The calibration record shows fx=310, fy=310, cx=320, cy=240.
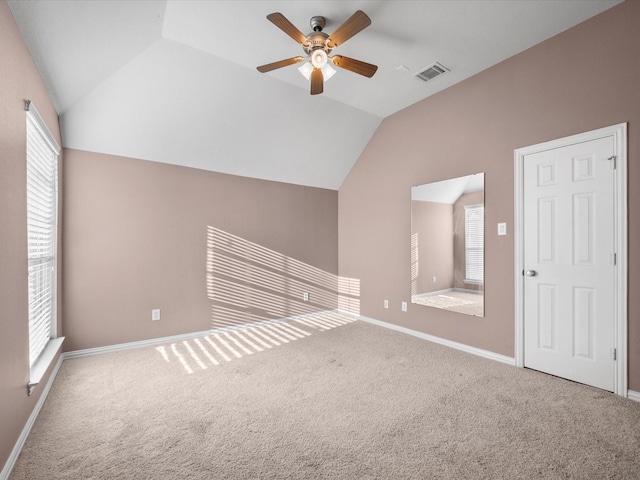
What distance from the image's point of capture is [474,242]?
11.0ft

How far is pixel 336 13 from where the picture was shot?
2.38 m

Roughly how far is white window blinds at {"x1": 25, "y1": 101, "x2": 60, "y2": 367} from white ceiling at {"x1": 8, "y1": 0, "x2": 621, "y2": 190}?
1.47ft

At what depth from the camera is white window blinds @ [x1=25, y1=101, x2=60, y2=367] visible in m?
2.21

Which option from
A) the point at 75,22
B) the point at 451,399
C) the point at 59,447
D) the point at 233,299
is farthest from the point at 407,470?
the point at 75,22

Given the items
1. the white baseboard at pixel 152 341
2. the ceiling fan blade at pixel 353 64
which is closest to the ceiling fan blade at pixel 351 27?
the ceiling fan blade at pixel 353 64

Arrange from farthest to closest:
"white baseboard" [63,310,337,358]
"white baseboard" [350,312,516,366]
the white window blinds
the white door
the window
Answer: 1. the window
2. "white baseboard" [63,310,337,358]
3. "white baseboard" [350,312,516,366]
4. the white door
5. the white window blinds

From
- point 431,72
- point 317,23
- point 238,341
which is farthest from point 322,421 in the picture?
point 431,72

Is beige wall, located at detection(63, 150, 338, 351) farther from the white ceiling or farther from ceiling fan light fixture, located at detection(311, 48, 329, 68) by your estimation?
ceiling fan light fixture, located at detection(311, 48, 329, 68)

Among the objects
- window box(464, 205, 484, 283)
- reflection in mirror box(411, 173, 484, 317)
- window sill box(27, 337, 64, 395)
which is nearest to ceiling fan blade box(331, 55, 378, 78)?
reflection in mirror box(411, 173, 484, 317)

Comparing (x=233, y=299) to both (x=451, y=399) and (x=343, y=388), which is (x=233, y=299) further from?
(x=451, y=399)

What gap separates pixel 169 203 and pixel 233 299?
1447 mm

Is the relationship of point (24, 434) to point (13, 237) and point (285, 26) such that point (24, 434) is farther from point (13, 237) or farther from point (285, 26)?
point (285, 26)

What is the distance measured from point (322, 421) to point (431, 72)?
3374 mm

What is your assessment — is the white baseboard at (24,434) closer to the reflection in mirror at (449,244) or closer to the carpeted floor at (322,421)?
the carpeted floor at (322,421)
